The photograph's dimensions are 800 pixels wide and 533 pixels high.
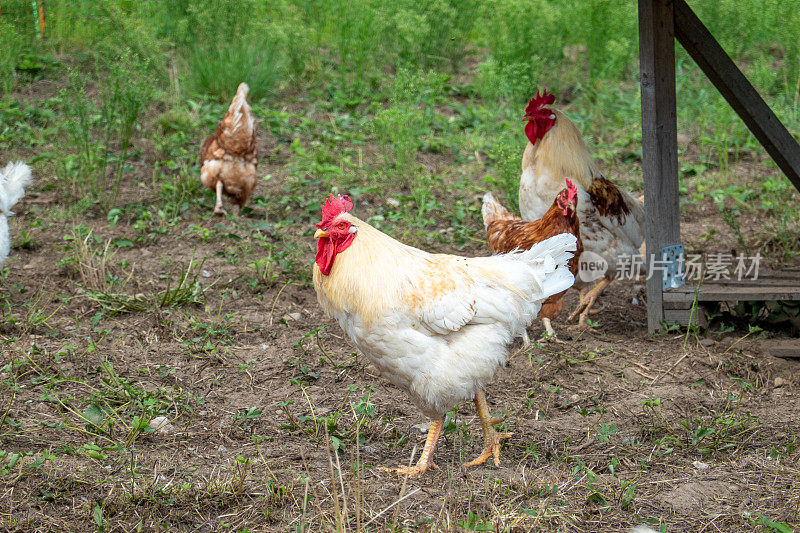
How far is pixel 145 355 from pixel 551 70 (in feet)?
21.2

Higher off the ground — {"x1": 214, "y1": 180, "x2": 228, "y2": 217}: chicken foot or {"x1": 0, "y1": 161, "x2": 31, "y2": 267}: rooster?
{"x1": 0, "y1": 161, "x2": 31, "y2": 267}: rooster

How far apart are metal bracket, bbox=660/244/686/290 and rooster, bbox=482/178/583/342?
57 centimetres

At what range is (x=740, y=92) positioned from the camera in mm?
4664

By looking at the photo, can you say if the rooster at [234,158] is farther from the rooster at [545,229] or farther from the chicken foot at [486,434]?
the chicken foot at [486,434]

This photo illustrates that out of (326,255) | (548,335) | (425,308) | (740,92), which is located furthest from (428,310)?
(740,92)

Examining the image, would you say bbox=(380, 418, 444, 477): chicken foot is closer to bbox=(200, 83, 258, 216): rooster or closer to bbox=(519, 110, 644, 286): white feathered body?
bbox=(519, 110, 644, 286): white feathered body

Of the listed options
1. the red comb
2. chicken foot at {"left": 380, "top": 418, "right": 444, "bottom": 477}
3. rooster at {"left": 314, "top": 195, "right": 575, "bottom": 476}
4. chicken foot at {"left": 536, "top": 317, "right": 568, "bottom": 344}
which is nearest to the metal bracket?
chicken foot at {"left": 536, "top": 317, "right": 568, "bottom": 344}

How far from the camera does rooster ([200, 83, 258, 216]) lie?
22.2 feet

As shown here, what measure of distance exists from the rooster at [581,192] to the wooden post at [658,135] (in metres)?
0.43

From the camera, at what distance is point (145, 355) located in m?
4.63

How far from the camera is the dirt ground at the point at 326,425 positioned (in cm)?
313

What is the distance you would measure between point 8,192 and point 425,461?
385 cm

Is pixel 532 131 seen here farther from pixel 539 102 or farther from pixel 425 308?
pixel 425 308

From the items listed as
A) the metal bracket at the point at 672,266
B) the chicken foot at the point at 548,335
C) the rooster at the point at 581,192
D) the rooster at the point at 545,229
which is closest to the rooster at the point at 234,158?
the rooster at the point at 545,229
